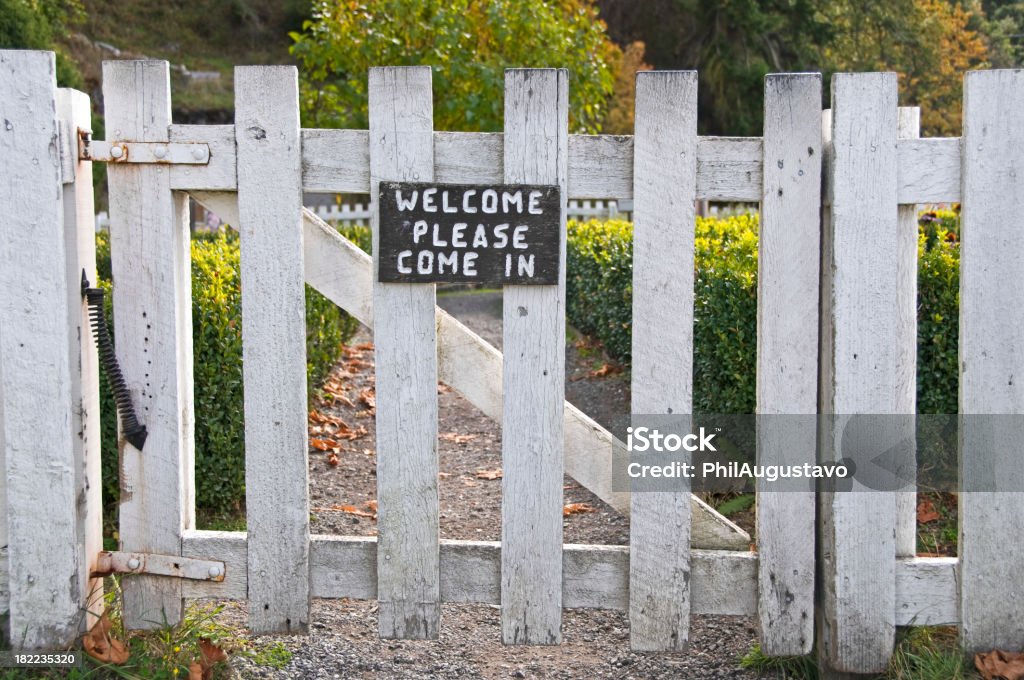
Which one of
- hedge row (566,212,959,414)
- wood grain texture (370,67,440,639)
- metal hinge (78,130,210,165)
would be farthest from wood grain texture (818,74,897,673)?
metal hinge (78,130,210,165)

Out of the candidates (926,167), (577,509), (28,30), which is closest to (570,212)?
(28,30)

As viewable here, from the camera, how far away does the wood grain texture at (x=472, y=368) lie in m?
2.90

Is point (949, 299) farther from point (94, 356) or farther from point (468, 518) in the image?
point (94, 356)

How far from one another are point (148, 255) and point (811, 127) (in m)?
1.81

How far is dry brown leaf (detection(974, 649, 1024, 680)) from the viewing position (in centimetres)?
277

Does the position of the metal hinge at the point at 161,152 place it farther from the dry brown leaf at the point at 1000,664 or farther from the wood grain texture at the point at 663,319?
the dry brown leaf at the point at 1000,664

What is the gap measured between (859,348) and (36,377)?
221 centimetres

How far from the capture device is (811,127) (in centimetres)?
268

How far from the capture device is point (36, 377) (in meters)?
2.78

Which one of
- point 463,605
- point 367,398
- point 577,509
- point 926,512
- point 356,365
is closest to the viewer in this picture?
point 463,605

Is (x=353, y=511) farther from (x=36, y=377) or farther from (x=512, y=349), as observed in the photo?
(x=512, y=349)

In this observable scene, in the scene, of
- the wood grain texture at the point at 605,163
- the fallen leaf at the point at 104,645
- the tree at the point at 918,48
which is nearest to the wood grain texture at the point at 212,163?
the wood grain texture at the point at 605,163

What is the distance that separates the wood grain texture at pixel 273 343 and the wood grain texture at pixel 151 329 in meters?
0.21
